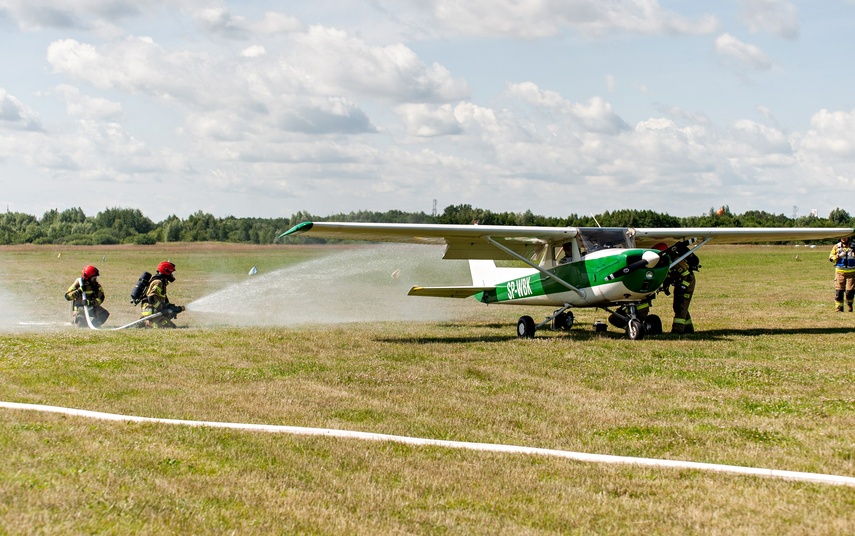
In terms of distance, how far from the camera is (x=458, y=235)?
703 inches

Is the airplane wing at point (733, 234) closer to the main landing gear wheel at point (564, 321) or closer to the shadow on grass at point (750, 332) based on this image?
the shadow on grass at point (750, 332)

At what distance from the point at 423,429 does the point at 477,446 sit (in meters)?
0.92

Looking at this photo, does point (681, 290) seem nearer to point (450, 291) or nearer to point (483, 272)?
point (483, 272)

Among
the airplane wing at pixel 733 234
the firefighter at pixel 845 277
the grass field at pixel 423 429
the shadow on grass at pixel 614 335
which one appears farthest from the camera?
the firefighter at pixel 845 277

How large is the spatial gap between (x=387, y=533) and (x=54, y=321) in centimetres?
1919

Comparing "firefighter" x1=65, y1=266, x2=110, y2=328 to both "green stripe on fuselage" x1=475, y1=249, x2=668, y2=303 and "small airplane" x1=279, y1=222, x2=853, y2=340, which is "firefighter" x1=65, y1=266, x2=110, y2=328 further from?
"green stripe on fuselage" x1=475, y1=249, x2=668, y2=303

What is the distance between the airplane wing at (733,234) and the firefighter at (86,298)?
1257cm

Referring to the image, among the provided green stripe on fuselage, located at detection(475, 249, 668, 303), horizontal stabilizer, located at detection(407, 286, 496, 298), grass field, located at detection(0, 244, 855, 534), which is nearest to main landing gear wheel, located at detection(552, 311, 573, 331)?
green stripe on fuselage, located at detection(475, 249, 668, 303)

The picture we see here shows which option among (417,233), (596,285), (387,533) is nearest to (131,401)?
(387,533)

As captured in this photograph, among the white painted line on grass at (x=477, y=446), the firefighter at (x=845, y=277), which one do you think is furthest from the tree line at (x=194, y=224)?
the white painted line on grass at (x=477, y=446)

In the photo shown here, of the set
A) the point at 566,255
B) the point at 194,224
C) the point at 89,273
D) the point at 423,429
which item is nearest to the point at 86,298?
the point at 89,273

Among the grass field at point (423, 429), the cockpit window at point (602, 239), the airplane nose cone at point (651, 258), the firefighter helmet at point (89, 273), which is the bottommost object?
the grass field at point (423, 429)

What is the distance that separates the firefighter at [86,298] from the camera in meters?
20.1

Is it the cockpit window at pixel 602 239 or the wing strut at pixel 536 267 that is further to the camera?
the cockpit window at pixel 602 239
